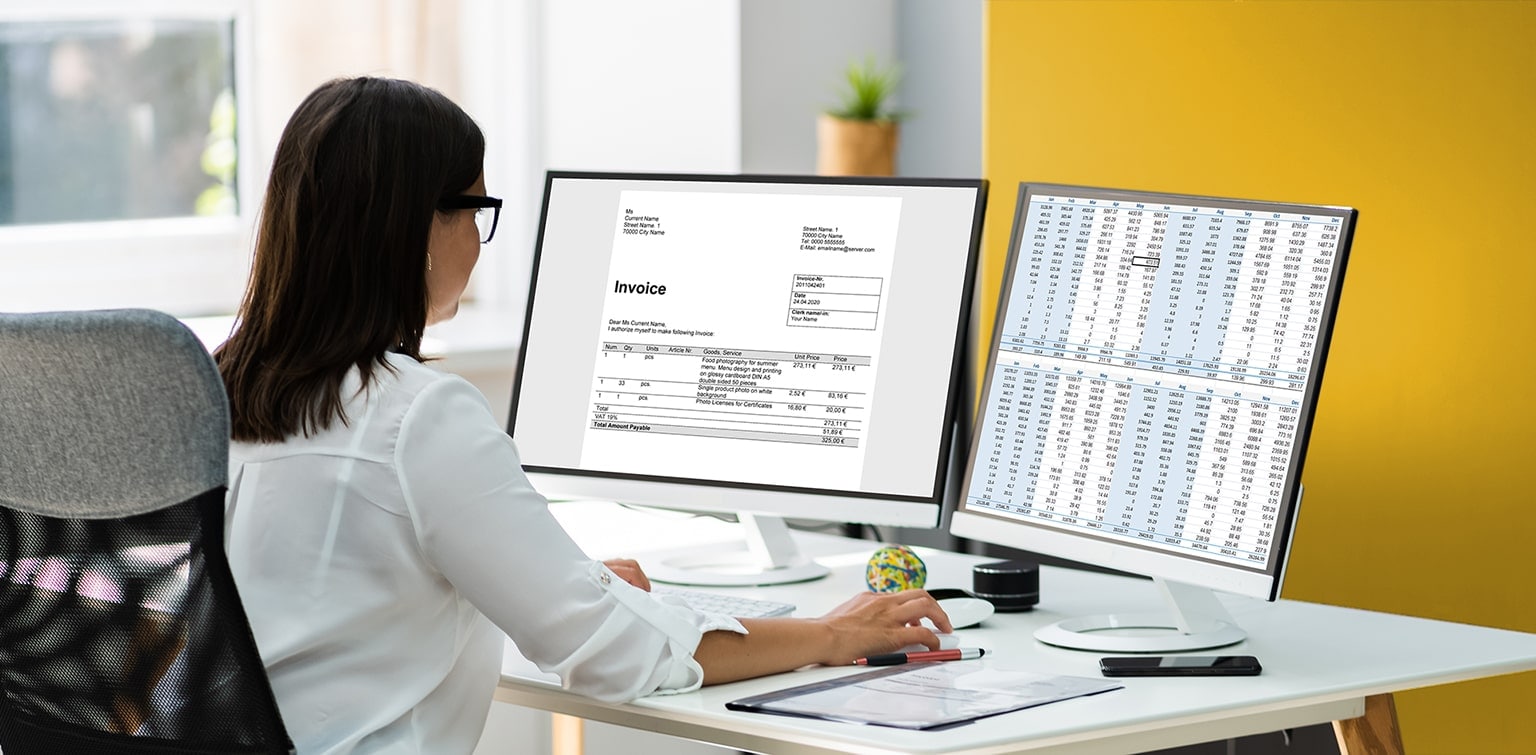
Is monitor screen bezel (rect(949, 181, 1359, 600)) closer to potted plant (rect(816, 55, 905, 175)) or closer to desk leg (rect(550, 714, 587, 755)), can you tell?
desk leg (rect(550, 714, 587, 755))

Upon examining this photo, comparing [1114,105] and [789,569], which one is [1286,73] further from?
[789,569]

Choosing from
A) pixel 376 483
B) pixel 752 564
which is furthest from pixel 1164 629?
pixel 376 483

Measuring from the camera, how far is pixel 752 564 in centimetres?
204

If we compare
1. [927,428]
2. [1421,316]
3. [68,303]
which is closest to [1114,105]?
[1421,316]

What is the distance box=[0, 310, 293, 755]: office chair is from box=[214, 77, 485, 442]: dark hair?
0.54ft

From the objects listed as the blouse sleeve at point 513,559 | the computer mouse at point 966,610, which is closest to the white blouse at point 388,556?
the blouse sleeve at point 513,559

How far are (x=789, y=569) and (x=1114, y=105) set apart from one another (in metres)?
0.79

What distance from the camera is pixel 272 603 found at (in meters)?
1.38

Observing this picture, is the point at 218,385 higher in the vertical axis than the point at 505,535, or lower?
higher

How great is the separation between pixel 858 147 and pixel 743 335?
1.31m

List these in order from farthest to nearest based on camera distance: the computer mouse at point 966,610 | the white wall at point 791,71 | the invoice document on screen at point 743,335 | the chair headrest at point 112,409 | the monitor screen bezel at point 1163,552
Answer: the white wall at point 791,71 → the invoice document on screen at point 743,335 → the computer mouse at point 966,610 → the monitor screen bezel at point 1163,552 → the chair headrest at point 112,409

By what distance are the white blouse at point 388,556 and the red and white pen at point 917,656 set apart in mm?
288

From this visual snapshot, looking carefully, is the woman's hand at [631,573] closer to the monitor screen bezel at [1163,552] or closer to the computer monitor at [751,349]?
the computer monitor at [751,349]

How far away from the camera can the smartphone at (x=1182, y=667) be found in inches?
60.8
